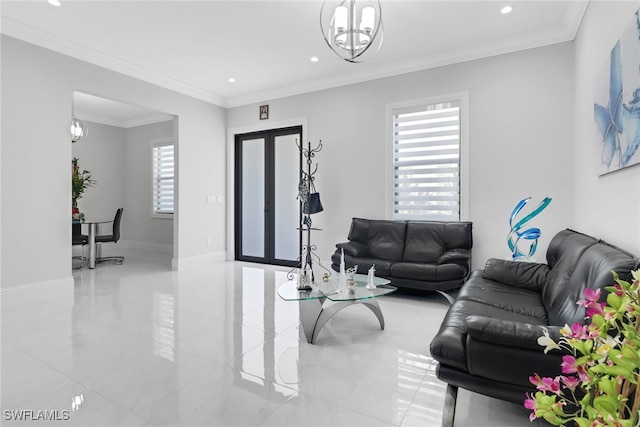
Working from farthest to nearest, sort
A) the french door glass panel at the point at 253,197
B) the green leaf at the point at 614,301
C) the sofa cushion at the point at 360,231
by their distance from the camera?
the french door glass panel at the point at 253,197, the sofa cushion at the point at 360,231, the green leaf at the point at 614,301

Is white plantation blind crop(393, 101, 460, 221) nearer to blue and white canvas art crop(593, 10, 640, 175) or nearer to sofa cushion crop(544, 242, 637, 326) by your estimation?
blue and white canvas art crop(593, 10, 640, 175)

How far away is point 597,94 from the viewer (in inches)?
106

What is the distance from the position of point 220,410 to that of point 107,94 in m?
4.60

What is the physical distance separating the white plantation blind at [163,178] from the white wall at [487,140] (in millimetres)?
3873

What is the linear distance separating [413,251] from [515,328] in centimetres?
278

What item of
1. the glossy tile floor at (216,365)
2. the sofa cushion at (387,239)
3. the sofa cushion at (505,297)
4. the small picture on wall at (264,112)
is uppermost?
the small picture on wall at (264,112)

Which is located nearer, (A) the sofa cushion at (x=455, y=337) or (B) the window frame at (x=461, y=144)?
(A) the sofa cushion at (x=455, y=337)

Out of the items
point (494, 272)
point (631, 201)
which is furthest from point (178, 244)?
point (631, 201)

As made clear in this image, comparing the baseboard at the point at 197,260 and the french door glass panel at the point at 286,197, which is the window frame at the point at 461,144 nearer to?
the french door glass panel at the point at 286,197

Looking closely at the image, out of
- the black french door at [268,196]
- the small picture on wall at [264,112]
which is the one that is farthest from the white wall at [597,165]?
the small picture on wall at [264,112]

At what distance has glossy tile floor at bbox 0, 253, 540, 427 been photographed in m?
1.82

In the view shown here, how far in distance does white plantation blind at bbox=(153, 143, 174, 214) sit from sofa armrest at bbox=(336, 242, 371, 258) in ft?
15.2

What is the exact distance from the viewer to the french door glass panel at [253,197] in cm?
636

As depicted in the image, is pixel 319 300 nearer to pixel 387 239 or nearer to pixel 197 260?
pixel 387 239
